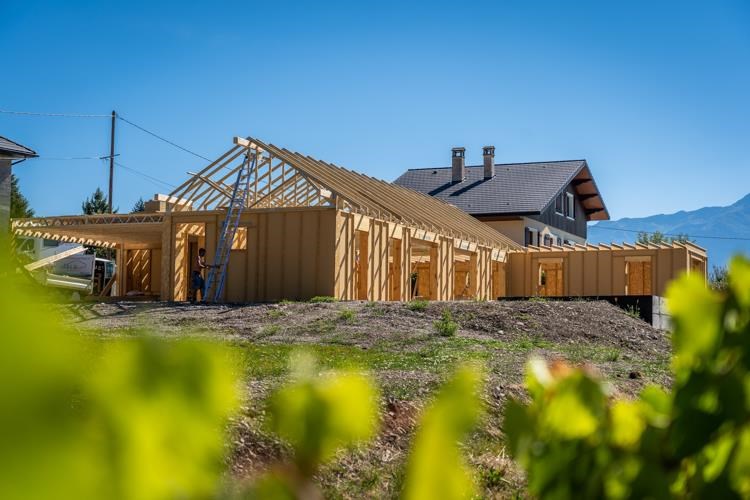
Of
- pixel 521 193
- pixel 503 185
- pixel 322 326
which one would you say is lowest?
pixel 322 326

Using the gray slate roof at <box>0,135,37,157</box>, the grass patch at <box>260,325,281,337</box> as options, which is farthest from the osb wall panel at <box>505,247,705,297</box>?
the gray slate roof at <box>0,135,37,157</box>

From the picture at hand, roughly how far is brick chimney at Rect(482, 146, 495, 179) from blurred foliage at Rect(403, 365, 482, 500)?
3507 centimetres

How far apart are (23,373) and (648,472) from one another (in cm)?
36

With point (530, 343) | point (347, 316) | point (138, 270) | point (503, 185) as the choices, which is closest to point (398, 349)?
point (530, 343)

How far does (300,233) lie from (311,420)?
1700cm

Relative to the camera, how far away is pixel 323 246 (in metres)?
17.0

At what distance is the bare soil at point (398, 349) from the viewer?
12.7 feet

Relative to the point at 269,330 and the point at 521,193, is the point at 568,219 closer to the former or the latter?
the point at 521,193

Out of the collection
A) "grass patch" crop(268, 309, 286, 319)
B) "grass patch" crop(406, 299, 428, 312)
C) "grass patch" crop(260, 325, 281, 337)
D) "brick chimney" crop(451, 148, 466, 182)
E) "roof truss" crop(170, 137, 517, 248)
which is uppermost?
"brick chimney" crop(451, 148, 466, 182)

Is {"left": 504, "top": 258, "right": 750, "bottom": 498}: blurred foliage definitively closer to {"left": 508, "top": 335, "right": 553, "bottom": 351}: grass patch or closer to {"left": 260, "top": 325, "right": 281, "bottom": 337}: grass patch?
{"left": 508, "top": 335, "right": 553, "bottom": 351}: grass patch

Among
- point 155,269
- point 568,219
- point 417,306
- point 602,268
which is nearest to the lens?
point 417,306

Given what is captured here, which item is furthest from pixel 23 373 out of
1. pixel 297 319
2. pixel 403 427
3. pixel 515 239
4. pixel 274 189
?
pixel 515 239

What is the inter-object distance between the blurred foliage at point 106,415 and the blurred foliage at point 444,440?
0.09 meters

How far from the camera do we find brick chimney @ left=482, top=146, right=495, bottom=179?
35.1 meters
